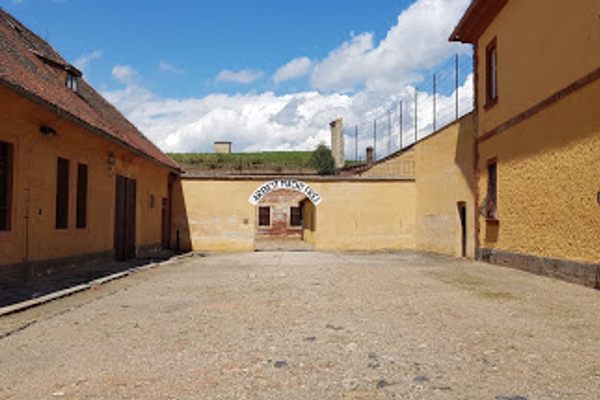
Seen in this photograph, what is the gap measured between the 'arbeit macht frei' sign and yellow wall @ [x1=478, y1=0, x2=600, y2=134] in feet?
26.2

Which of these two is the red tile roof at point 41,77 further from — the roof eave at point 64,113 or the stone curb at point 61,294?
the stone curb at point 61,294

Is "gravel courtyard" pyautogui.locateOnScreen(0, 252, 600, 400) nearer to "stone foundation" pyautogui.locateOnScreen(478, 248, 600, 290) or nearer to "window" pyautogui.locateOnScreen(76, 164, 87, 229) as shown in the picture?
"stone foundation" pyautogui.locateOnScreen(478, 248, 600, 290)

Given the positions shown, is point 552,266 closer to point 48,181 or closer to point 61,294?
point 61,294

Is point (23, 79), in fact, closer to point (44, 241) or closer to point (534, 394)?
point (44, 241)

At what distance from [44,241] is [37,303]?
3.88m

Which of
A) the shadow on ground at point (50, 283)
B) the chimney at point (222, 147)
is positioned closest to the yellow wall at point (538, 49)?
the shadow on ground at point (50, 283)

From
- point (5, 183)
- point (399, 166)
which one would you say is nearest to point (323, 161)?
point (399, 166)

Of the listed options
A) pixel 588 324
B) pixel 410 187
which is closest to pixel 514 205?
pixel 588 324

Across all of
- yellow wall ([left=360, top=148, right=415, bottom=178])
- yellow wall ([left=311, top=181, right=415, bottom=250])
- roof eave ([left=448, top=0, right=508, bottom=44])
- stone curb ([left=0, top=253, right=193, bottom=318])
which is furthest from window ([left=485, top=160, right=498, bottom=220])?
stone curb ([left=0, top=253, right=193, bottom=318])

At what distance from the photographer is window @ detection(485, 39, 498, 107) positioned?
1535cm

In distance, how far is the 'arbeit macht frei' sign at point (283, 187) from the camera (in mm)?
22297

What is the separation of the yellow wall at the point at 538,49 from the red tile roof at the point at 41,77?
9056mm

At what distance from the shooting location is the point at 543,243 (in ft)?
38.9

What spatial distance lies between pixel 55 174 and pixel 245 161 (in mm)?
37323
